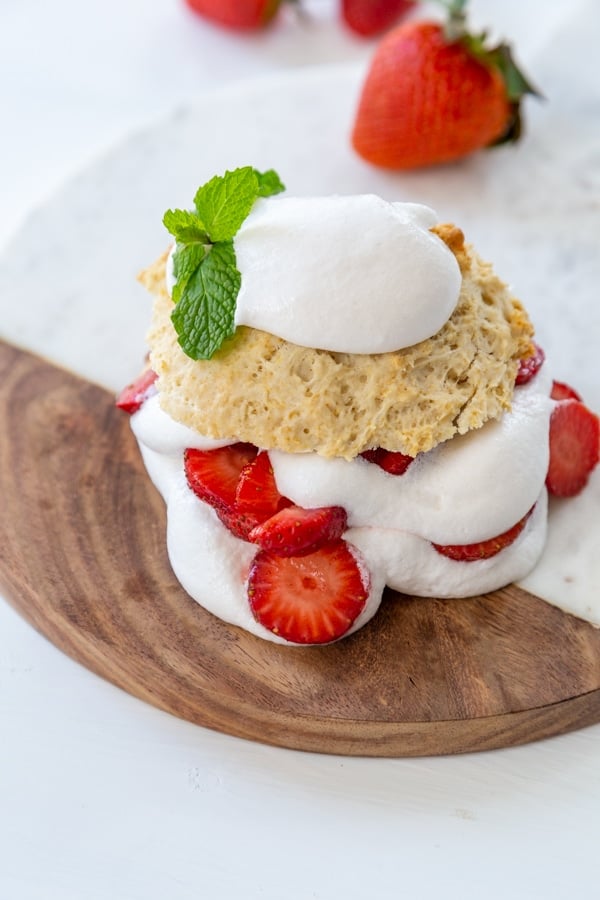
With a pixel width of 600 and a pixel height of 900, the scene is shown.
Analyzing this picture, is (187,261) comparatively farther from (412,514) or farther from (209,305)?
(412,514)

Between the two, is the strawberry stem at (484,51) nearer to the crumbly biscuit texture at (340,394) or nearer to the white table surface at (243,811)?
the crumbly biscuit texture at (340,394)

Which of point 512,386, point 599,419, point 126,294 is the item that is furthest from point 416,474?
point 126,294

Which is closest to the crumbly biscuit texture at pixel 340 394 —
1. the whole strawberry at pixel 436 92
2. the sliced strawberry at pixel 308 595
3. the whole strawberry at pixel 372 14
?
the sliced strawberry at pixel 308 595

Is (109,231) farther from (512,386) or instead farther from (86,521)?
(512,386)

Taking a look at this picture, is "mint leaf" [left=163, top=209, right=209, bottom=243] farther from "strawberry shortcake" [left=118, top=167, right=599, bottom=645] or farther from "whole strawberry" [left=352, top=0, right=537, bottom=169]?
"whole strawberry" [left=352, top=0, right=537, bottom=169]

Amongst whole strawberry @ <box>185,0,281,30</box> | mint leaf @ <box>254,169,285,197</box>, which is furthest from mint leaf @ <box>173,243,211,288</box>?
whole strawberry @ <box>185,0,281,30</box>

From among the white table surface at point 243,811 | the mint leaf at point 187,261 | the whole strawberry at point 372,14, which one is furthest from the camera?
the whole strawberry at point 372,14
